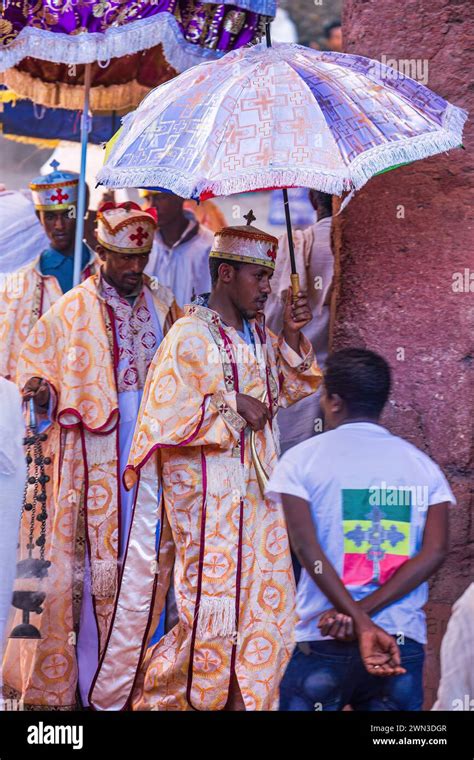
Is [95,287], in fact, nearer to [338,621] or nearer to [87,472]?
[87,472]

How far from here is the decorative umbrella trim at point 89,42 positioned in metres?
6.91

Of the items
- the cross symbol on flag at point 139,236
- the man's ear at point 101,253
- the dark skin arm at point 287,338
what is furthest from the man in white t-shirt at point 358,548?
the man's ear at point 101,253

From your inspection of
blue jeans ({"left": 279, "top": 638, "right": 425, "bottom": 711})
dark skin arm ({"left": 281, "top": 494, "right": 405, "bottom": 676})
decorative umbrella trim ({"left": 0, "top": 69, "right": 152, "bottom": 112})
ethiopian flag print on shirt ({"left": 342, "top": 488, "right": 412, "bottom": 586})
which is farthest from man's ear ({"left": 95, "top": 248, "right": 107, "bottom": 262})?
blue jeans ({"left": 279, "top": 638, "right": 425, "bottom": 711})

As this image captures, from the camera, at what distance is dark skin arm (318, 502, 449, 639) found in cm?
569

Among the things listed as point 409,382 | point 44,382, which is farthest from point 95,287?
point 409,382

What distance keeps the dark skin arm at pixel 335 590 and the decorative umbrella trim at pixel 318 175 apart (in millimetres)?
1304

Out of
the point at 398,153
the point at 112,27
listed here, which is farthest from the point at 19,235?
the point at 398,153

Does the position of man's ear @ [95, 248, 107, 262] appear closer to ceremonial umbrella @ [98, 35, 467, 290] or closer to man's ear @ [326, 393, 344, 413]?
ceremonial umbrella @ [98, 35, 467, 290]

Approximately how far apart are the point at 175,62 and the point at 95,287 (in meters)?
1.24

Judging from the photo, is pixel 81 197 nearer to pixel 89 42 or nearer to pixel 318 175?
pixel 89 42

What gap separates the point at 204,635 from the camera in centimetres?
626

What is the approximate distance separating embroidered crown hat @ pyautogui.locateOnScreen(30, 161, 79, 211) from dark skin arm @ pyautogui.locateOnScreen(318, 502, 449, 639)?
3.12m

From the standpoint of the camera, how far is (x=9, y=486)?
6207 mm

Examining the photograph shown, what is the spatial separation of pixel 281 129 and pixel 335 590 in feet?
6.35
